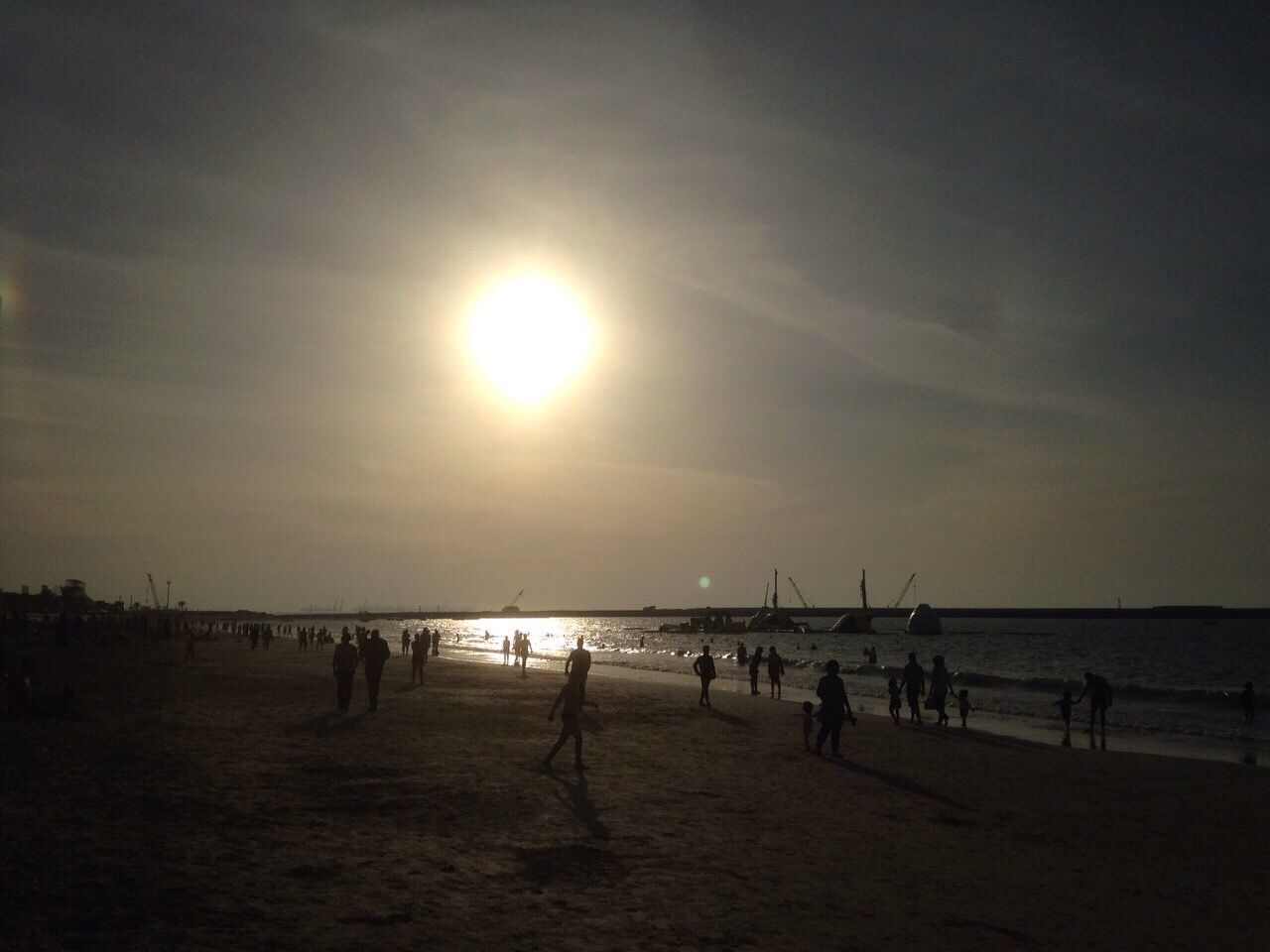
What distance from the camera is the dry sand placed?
7250mm

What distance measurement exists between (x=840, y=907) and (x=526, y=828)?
12.7 ft

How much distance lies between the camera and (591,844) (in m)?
10.0

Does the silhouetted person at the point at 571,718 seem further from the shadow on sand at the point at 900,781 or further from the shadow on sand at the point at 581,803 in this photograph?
the shadow on sand at the point at 900,781

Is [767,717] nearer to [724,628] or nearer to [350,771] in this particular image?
[350,771]

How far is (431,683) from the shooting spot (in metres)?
34.2

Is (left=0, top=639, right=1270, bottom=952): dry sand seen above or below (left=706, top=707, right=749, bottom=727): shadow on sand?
above

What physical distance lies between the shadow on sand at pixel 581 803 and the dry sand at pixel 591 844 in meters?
0.07

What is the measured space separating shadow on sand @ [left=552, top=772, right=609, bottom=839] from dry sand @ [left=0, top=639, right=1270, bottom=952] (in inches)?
2.6

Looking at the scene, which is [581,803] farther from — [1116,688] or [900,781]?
[1116,688]

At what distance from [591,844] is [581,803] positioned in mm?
2193

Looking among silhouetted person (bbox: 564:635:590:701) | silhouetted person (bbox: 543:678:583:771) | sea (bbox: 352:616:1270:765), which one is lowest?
sea (bbox: 352:616:1270:765)

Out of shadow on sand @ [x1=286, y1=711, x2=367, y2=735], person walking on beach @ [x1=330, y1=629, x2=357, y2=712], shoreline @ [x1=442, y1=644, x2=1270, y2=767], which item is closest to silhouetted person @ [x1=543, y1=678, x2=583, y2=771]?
shadow on sand @ [x1=286, y1=711, x2=367, y2=735]

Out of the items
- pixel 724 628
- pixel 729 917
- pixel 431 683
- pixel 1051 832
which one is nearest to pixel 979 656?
pixel 724 628

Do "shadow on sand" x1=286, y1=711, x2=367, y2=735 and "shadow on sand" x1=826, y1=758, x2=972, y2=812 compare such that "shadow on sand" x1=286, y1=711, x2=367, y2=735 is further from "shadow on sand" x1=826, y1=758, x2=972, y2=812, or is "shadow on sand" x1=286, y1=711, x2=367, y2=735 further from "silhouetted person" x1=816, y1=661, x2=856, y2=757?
"shadow on sand" x1=826, y1=758, x2=972, y2=812
